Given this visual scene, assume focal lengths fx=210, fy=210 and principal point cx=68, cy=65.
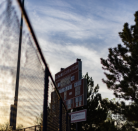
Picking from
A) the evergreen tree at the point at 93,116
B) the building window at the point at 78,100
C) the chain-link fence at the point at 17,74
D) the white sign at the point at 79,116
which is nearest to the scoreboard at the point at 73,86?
the building window at the point at 78,100

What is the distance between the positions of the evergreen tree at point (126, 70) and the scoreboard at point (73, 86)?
455 centimetres

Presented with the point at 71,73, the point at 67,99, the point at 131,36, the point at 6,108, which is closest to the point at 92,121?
the point at 67,99

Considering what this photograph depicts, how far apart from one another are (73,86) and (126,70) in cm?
613

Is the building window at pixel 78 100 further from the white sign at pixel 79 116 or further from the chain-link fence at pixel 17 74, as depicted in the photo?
the chain-link fence at pixel 17 74

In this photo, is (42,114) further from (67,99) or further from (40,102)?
(67,99)

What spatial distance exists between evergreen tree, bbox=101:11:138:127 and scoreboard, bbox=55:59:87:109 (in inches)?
179

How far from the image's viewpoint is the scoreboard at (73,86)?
56.1 feet

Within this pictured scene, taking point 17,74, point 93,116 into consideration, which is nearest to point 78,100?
point 93,116

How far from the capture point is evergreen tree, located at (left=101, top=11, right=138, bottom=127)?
1910 centimetres

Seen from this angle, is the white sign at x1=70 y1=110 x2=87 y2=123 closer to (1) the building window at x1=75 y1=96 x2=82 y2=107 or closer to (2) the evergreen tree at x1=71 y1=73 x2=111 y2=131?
(1) the building window at x1=75 y1=96 x2=82 y2=107

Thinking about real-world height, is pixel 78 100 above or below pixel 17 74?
above

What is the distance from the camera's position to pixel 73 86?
18.3 metres

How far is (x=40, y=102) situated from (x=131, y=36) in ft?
64.9

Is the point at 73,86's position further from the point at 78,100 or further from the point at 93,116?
the point at 93,116
